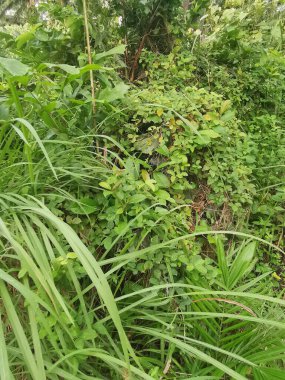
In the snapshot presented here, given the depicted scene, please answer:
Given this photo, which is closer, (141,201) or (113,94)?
(141,201)

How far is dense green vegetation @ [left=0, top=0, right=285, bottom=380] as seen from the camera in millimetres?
880

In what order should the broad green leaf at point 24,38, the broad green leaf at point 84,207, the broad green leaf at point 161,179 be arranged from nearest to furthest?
the broad green leaf at point 84,207
the broad green leaf at point 161,179
the broad green leaf at point 24,38

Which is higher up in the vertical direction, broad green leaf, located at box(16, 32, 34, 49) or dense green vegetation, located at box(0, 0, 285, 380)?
broad green leaf, located at box(16, 32, 34, 49)

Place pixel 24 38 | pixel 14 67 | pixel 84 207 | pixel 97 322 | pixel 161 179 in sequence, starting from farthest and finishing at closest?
pixel 24 38, pixel 161 179, pixel 84 207, pixel 14 67, pixel 97 322

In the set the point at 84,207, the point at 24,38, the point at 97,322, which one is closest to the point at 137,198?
the point at 84,207

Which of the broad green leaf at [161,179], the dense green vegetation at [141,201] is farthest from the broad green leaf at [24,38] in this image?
the broad green leaf at [161,179]

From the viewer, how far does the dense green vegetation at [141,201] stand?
88 centimetres

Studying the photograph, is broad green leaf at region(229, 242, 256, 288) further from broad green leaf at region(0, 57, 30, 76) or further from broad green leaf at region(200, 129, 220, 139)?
broad green leaf at region(0, 57, 30, 76)

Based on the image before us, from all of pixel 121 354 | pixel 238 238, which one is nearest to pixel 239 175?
pixel 238 238

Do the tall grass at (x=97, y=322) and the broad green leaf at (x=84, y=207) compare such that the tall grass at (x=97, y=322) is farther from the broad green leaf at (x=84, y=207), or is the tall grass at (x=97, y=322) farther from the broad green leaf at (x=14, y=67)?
the broad green leaf at (x=14, y=67)

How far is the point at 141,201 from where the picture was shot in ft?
3.79

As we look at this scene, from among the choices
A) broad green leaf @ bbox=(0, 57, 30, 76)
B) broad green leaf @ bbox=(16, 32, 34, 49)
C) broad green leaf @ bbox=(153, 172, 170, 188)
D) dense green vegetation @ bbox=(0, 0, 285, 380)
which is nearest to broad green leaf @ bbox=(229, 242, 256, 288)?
dense green vegetation @ bbox=(0, 0, 285, 380)

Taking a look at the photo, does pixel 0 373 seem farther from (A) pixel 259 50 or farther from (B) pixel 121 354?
(A) pixel 259 50

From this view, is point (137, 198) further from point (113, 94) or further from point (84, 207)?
point (113, 94)
